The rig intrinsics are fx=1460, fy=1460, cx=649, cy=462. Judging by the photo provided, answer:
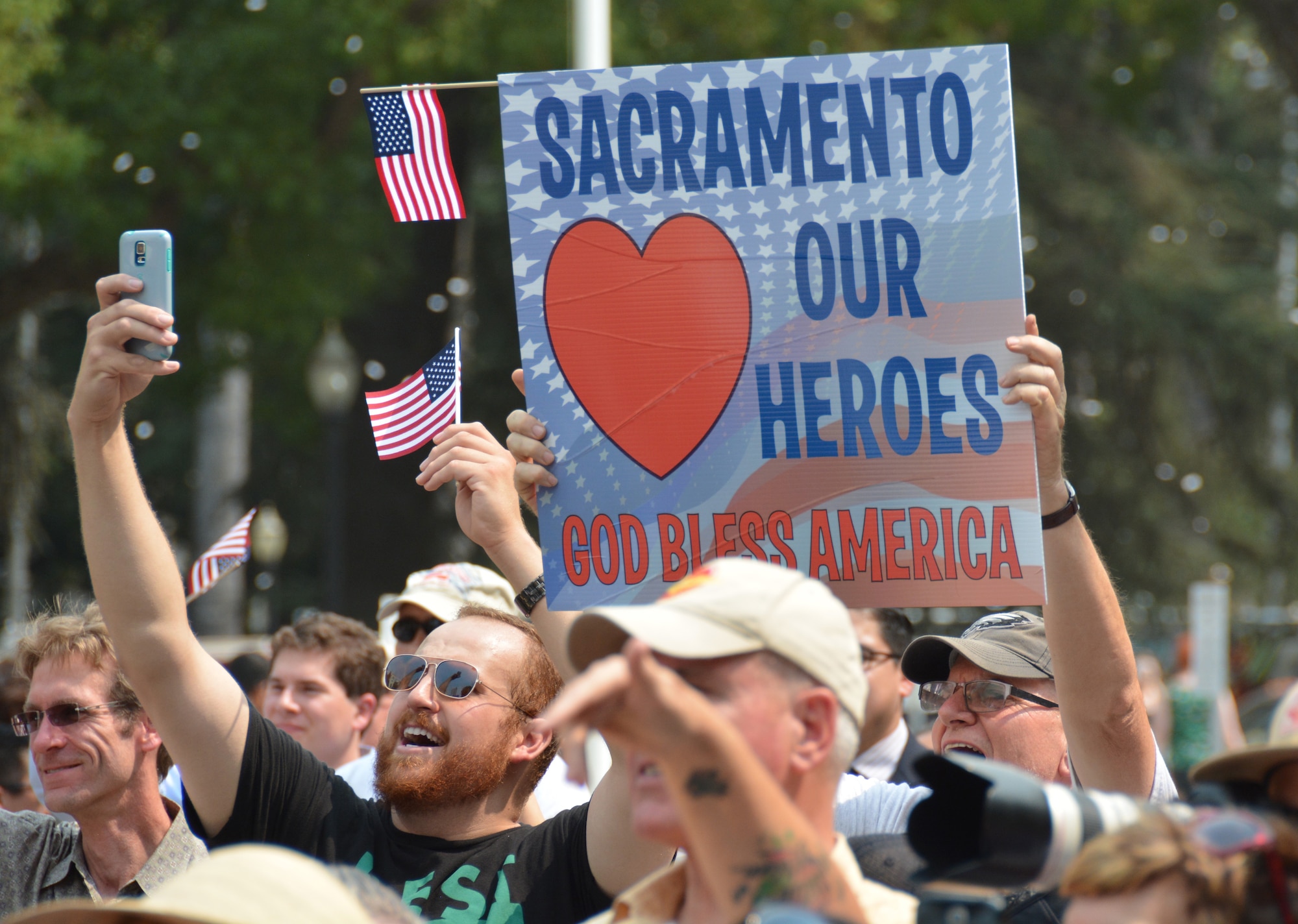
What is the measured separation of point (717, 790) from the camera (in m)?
1.76

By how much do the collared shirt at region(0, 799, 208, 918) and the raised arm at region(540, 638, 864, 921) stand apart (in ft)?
6.50

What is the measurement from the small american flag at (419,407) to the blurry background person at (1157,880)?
2.18 m

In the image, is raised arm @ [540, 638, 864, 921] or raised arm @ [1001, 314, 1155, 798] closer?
raised arm @ [540, 638, 864, 921]

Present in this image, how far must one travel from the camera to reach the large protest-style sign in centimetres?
296

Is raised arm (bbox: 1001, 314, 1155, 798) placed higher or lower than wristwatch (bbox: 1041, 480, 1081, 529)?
lower

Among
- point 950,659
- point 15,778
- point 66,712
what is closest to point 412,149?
point 66,712

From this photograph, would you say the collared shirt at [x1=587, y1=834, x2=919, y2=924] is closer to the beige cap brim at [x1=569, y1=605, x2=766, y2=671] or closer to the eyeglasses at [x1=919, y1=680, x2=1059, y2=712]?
the beige cap brim at [x1=569, y1=605, x2=766, y2=671]

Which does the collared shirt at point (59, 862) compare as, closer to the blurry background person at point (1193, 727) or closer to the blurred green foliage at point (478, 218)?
the blurred green foliage at point (478, 218)

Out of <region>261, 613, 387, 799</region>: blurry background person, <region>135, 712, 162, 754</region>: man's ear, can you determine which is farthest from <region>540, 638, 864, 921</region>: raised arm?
<region>261, 613, 387, 799</region>: blurry background person

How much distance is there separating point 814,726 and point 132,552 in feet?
5.18

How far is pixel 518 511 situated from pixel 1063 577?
1.22 m

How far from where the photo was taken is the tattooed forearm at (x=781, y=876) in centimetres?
179

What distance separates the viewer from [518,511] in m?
3.35

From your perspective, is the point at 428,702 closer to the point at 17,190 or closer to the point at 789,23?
the point at 17,190
